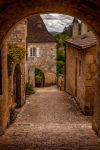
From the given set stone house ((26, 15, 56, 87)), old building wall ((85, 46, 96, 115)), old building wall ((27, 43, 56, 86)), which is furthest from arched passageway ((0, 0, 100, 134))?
old building wall ((27, 43, 56, 86))

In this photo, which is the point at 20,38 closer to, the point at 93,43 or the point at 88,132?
the point at 93,43

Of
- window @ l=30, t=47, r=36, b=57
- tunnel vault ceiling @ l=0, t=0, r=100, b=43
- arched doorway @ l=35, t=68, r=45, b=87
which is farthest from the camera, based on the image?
arched doorway @ l=35, t=68, r=45, b=87

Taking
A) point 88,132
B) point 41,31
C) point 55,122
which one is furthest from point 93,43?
point 41,31

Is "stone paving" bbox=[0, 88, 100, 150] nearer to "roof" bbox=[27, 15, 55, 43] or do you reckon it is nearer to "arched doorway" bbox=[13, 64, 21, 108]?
"arched doorway" bbox=[13, 64, 21, 108]

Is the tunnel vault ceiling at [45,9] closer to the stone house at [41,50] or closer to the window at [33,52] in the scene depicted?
the stone house at [41,50]

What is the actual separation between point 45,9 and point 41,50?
25.9 metres

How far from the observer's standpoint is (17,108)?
17844mm

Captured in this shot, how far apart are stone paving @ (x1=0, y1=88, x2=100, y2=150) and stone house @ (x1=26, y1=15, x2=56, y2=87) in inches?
715

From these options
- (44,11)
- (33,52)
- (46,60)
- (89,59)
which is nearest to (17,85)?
(89,59)

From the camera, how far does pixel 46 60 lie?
37875 millimetres

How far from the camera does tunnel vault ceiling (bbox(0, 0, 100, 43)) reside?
386 inches

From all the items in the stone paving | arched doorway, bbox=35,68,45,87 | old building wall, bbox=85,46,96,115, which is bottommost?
arched doorway, bbox=35,68,45,87

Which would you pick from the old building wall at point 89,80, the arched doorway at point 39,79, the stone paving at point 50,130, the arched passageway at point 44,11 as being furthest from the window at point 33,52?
the arched passageway at point 44,11

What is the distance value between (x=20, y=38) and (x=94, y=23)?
824 centimetres
